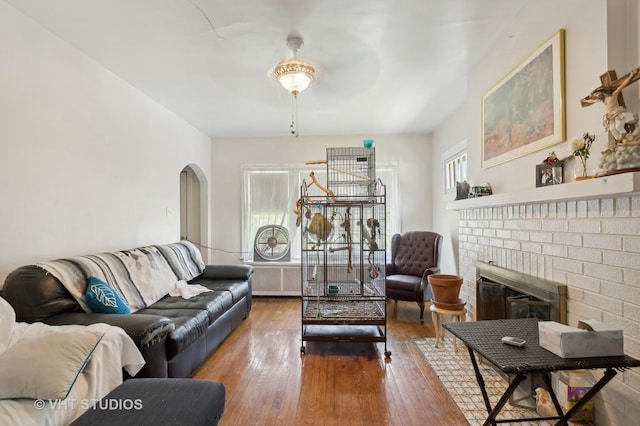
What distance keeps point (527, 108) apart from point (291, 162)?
3567mm

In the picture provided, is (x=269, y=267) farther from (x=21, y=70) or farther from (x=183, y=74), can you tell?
(x=21, y=70)

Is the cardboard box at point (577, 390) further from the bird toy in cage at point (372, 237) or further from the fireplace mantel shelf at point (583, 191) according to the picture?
the bird toy in cage at point (372, 237)

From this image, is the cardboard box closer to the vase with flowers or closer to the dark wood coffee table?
the dark wood coffee table

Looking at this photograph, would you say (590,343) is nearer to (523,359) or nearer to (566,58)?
(523,359)

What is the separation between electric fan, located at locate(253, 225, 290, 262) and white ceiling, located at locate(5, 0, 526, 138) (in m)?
1.93

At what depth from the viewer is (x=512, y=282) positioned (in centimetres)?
217

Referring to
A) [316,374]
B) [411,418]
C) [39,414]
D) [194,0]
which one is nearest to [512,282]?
[411,418]

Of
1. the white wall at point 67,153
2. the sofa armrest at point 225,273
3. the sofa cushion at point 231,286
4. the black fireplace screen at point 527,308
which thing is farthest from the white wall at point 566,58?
the white wall at point 67,153

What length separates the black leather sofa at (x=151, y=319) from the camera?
179cm

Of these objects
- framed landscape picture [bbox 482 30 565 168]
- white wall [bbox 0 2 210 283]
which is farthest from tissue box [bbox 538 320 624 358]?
white wall [bbox 0 2 210 283]

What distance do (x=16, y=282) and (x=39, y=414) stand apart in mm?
1050

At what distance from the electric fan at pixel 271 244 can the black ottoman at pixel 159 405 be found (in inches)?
133

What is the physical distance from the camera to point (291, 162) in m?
5.05

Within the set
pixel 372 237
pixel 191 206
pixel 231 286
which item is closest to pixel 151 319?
pixel 231 286
